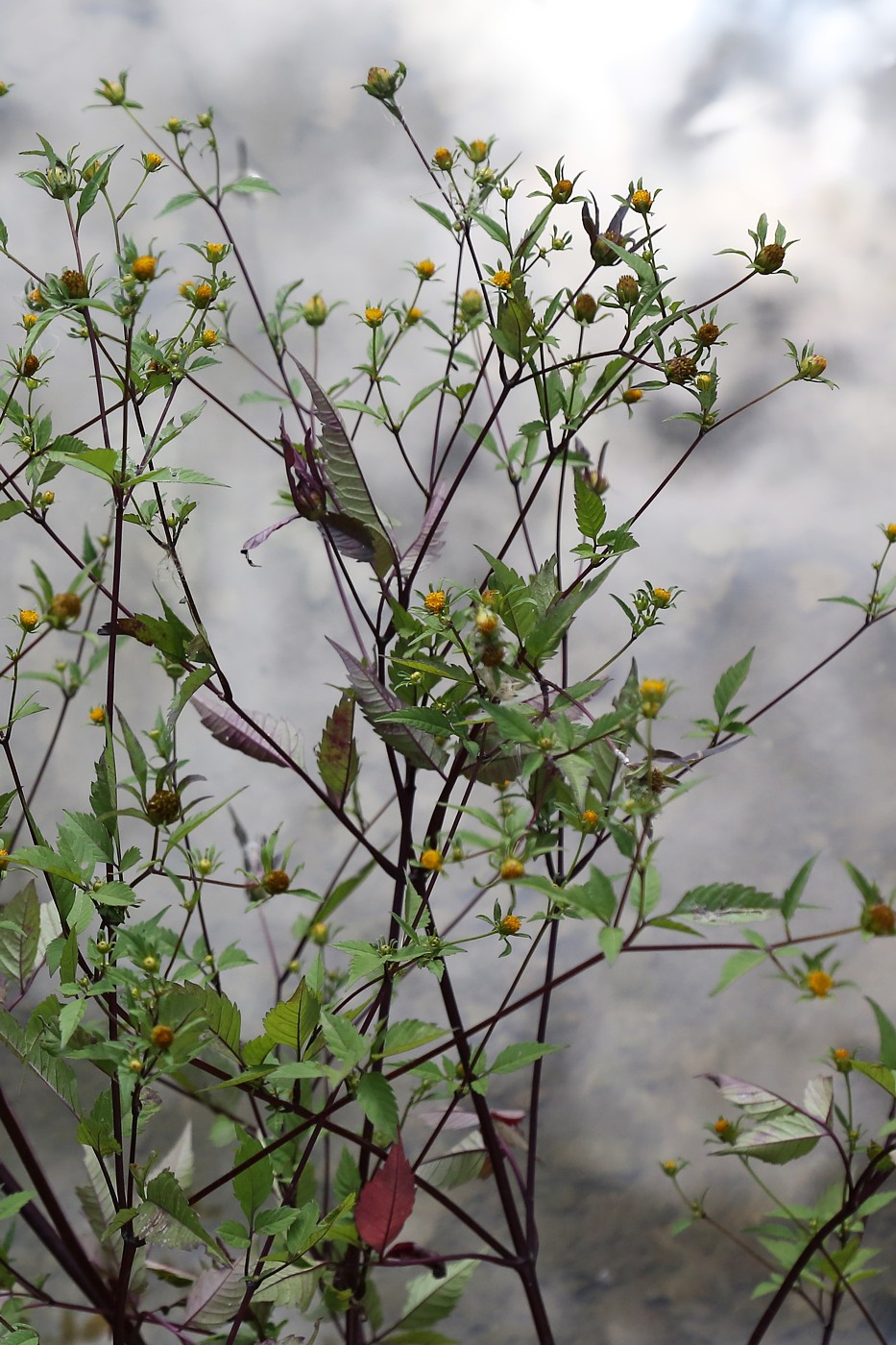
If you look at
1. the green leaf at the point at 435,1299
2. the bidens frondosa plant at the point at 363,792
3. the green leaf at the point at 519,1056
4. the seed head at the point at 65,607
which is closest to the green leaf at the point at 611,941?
the bidens frondosa plant at the point at 363,792

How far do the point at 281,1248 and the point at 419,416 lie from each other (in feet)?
2.14

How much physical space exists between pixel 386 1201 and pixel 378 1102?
7cm

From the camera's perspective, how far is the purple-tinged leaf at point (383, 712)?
0.54 m

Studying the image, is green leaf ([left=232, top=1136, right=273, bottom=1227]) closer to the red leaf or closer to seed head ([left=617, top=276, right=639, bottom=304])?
the red leaf

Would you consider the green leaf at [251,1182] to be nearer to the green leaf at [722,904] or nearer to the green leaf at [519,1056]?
the green leaf at [519,1056]

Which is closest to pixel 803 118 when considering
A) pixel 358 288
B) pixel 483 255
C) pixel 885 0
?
pixel 885 0

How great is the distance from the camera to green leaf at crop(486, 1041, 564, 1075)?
0.50m

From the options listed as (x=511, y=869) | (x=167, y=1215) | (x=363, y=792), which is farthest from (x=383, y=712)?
(x=363, y=792)

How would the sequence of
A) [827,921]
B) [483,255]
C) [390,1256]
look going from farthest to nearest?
[483,255] < [827,921] < [390,1256]

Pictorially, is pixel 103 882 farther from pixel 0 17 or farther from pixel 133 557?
pixel 0 17

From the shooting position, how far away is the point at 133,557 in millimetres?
947

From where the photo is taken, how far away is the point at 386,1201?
1.71ft

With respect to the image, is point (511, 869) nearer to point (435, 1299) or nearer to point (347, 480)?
point (347, 480)

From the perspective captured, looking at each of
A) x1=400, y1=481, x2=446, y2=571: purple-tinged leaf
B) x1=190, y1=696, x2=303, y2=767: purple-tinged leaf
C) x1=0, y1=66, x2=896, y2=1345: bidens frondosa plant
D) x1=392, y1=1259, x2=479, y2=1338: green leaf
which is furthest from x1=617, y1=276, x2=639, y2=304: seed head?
x1=392, y1=1259, x2=479, y2=1338: green leaf
